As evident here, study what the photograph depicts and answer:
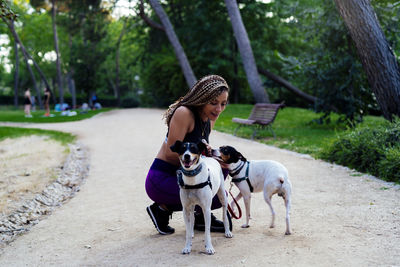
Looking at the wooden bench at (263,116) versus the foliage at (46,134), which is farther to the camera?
the foliage at (46,134)

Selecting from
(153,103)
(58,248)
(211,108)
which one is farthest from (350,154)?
(153,103)

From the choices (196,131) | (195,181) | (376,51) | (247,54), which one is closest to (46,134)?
(247,54)

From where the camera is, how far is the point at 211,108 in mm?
4254

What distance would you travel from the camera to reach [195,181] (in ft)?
12.1

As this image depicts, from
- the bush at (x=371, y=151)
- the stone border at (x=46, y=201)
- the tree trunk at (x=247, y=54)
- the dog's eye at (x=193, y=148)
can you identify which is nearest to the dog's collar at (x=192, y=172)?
the dog's eye at (x=193, y=148)

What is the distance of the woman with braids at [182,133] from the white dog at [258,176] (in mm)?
206

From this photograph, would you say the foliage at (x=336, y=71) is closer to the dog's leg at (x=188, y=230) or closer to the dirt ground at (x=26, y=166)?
the dirt ground at (x=26, y=166)

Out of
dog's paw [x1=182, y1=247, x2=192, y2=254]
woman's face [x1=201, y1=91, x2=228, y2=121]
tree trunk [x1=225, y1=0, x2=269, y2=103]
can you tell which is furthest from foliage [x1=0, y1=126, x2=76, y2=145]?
dog's paw [x1=182, y1=247, x2=192, y2=254]

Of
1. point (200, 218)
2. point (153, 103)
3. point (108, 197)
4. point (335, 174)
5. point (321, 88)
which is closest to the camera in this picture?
point (200, 218)

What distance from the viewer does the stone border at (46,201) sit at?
5449mm

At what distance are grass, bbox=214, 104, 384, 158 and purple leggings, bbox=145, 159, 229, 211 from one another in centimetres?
498

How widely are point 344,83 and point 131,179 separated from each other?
33.5 feet

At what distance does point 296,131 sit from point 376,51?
211 inches

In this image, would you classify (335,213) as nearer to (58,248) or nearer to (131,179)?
(58,248)
